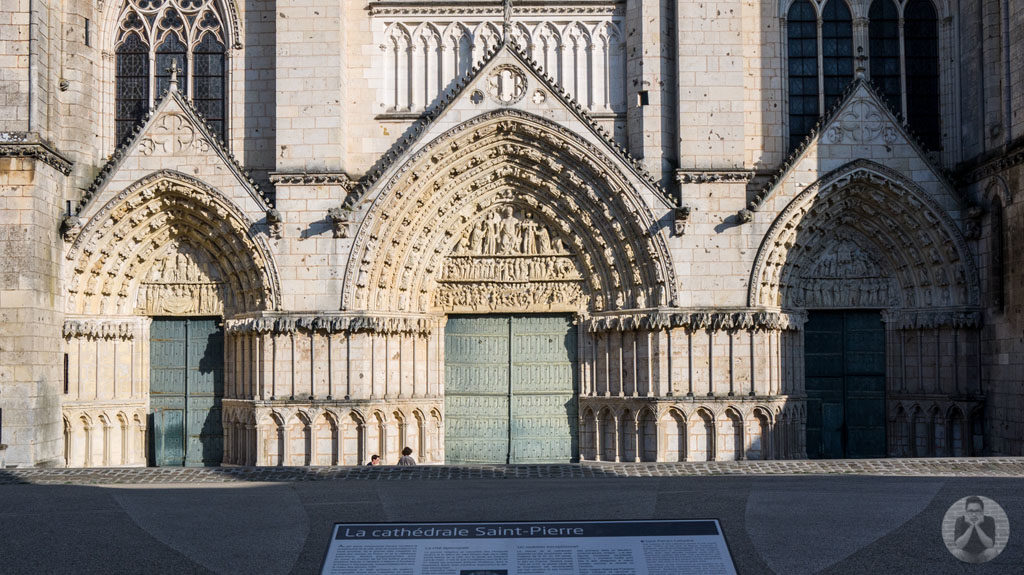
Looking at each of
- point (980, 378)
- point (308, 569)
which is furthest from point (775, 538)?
point (980, 378)

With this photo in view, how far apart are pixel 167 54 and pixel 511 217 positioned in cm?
676

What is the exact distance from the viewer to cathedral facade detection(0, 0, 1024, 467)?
15734mm

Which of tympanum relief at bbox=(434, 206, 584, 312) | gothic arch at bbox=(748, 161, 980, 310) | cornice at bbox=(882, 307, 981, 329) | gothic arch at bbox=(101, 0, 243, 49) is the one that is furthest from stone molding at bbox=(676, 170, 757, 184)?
gothic arch at bbox=(101, 0, 243, 49)

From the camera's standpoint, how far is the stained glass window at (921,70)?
16875 millimetres

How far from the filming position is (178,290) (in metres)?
17.0

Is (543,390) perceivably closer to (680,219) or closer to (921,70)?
(680,219)

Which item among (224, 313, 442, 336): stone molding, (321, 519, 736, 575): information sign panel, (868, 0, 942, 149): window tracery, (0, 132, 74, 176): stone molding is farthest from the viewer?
(868, 0, 942, 149): window tracery

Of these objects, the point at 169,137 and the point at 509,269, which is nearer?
the point at 169,137

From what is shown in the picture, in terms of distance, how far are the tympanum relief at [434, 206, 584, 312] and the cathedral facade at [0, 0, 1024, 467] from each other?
0.04 m

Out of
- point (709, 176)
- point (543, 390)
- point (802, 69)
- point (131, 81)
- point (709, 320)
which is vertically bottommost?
point (543, 390)

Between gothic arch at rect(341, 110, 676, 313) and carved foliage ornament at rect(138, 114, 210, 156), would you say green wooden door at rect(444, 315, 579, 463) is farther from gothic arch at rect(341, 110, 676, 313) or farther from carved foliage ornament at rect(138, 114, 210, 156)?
carved foliage ornament at rect(138, 114, 210, 156)

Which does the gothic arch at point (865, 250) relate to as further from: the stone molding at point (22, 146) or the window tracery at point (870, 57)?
the stone molding at point (22, 146)

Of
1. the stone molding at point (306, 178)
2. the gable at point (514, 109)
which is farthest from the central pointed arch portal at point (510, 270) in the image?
the stone molding at point (306, 178)

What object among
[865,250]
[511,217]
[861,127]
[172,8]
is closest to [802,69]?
[861,127]
